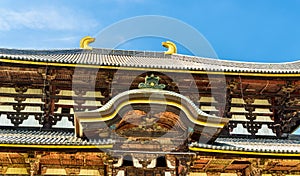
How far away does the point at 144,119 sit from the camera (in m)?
12.3

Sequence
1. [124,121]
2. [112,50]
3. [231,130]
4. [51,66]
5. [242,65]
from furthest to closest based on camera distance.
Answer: [112,50] < [242,65] < [231,130] < [51,66] < [124,121]

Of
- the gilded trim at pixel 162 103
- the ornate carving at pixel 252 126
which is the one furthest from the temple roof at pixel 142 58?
the gilded trim at pixel 162 103

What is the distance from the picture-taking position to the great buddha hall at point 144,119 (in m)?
11.2

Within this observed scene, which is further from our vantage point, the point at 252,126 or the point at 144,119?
the point at 252,126

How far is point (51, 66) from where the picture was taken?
13625mm

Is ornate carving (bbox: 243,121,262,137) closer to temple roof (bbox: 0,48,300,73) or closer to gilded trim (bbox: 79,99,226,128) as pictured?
temple roof (bbox: 0,48,300,73)

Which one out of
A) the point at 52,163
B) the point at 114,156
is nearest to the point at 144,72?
the point at 114,156

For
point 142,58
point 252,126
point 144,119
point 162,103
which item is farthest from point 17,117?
point 252,126

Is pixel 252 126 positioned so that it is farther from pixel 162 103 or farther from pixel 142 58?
pixel 142 58

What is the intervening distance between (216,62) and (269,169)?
25.3 ft

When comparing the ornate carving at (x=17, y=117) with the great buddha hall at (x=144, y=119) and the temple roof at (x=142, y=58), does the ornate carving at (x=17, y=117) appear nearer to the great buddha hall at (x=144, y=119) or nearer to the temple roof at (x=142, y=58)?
the great buddha hall at (x=144, y=119)

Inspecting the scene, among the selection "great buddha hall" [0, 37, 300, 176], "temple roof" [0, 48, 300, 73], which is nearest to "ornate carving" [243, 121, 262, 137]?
"great buddha hall" [0, 37, 300, 176]

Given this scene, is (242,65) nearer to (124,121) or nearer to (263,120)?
(263,120)

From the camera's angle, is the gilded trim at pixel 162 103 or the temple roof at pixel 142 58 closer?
the gilded trim at pixel 162 103
